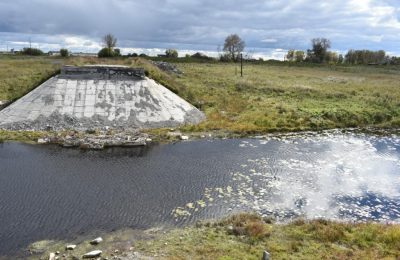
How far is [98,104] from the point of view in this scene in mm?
38938

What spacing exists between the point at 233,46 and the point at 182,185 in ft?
425

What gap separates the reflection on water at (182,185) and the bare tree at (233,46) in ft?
385

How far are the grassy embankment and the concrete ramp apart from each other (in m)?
20.9

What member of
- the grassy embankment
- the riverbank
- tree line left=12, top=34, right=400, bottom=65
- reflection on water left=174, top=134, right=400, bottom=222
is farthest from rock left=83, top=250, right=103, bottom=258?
tree line left=12, top=34, right=400, bottom=65

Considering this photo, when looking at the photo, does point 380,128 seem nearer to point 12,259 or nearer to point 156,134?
point 156,134

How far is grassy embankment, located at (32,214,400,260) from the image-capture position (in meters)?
15.6

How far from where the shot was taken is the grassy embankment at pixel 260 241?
1558 centimetres

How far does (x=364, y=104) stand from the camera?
52.2 meters

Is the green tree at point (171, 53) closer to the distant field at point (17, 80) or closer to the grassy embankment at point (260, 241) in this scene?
the distant field at point (17, 80)

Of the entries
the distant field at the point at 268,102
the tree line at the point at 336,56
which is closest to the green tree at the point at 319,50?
the tree line at the point at 336,56

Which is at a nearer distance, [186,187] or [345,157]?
[186,187]

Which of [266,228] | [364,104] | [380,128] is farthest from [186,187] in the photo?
[364,104]

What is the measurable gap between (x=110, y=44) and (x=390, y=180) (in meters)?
113

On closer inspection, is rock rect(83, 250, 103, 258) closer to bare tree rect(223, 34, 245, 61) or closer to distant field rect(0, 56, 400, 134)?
distant field rect(0, 56, 400, 134)
